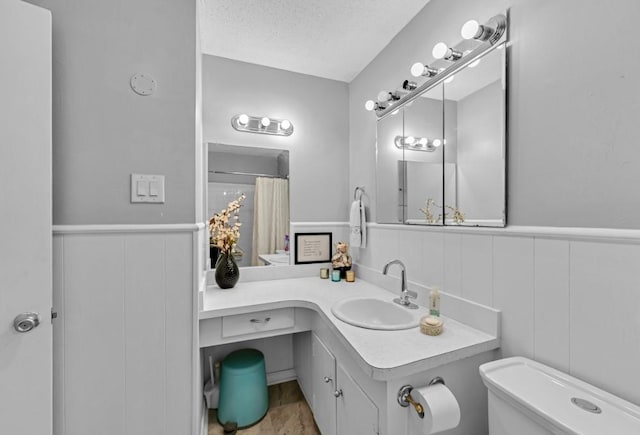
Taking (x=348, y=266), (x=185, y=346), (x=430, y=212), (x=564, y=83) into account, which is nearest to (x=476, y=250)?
(x=430, y=212)

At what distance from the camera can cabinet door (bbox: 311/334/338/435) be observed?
1316 millimetres

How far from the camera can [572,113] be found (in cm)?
86

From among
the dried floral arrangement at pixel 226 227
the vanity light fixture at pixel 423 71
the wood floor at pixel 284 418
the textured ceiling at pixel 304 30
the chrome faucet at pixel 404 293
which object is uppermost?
the textured ceiling at pixel 304 30

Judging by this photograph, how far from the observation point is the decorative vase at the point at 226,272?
1.78m

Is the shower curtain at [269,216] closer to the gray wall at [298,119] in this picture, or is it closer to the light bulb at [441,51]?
the gray wall at [298,119]

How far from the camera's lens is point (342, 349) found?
1.22 m

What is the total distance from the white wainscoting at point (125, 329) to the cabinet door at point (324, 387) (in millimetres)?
614

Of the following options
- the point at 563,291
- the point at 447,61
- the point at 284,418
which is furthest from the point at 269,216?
the point at 563,291

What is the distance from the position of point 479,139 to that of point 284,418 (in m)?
1.95

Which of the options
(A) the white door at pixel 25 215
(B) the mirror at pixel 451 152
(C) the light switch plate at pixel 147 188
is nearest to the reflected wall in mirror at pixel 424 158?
(B) the mirror at pixel 451 152

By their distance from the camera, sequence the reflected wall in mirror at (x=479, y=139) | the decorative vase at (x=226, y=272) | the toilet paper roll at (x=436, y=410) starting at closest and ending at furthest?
the toilet paper roll at (x=436, y=410), the reflected wall in mirror at (x=479, y=139), the decorative vase at (x=226, y=272)

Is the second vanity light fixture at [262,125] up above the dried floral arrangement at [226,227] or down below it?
above

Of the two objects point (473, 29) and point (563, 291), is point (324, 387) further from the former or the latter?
point (473, 29)

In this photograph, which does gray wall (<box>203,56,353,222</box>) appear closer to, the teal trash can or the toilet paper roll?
the teal trash can
